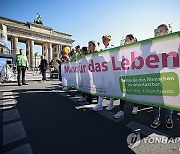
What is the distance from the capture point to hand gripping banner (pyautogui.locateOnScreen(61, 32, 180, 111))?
2.99 meters

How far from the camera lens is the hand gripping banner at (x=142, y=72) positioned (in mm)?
2994

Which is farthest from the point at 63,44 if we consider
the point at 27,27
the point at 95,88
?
Answer: the point at 95,88

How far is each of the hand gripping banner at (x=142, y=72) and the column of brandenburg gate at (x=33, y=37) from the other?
55.0 metres

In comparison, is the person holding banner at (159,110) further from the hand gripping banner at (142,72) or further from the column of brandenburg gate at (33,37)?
the column of brandenburg gate at (33,37)

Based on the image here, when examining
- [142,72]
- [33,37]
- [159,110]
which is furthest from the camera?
[33,37]

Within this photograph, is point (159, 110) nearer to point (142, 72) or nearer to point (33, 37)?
point (142, 72)

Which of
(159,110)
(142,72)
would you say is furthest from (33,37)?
(159,110)

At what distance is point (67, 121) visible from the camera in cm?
391

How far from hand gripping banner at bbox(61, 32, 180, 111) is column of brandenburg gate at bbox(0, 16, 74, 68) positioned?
5503 cm

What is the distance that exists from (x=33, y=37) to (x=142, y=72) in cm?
6434

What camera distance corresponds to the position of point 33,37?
206 feet

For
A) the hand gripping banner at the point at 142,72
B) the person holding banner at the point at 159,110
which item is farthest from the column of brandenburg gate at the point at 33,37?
the person holding banner at the point at 159,110

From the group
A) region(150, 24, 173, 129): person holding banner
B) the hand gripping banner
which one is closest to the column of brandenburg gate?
the hand gripping banner

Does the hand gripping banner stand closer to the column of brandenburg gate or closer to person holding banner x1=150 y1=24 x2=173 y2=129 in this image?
person holding banner x1=150 y1=24 x2=173 y2=129
